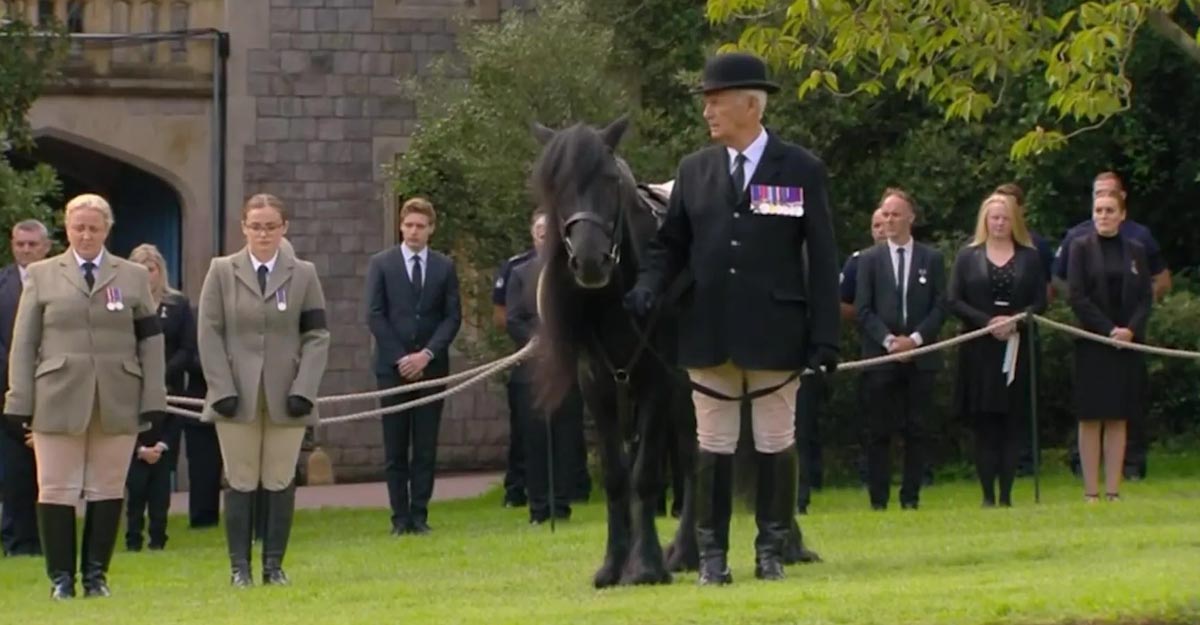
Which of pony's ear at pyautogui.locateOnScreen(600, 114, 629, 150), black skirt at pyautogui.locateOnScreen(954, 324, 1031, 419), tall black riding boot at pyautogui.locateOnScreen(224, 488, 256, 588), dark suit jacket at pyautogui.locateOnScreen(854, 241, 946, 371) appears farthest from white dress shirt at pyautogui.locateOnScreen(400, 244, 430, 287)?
pony's ear at pyautogui.locateOnScreen(600, 114, 629, 150)

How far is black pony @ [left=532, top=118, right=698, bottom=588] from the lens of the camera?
12781 millimetres

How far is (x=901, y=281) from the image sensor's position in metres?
19.1

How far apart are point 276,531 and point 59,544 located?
1.17m

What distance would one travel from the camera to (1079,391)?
18.9 meters

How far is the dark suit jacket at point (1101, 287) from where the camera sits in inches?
746

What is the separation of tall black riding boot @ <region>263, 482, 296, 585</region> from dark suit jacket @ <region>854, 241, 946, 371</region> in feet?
18.6

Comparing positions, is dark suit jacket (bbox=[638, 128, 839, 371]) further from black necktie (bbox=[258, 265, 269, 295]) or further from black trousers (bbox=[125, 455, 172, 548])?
black trousers (bbox=[125, 455, 172, 548])

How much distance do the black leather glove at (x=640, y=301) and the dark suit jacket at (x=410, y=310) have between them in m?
7.02

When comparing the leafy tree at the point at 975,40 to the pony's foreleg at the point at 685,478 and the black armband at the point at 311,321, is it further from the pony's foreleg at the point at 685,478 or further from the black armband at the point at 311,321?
the black armband at the point at 311,321

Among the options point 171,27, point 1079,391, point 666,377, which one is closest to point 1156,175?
point 1079,391

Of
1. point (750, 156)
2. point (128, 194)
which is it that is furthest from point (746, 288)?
point (128, 194)

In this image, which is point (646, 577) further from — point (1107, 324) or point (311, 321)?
point (1107, 324)

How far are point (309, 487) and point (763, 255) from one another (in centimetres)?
1599

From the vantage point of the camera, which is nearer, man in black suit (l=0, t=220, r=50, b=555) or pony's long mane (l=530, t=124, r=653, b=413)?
pony's long mane (l=530, t=124, r=653, b=413)
